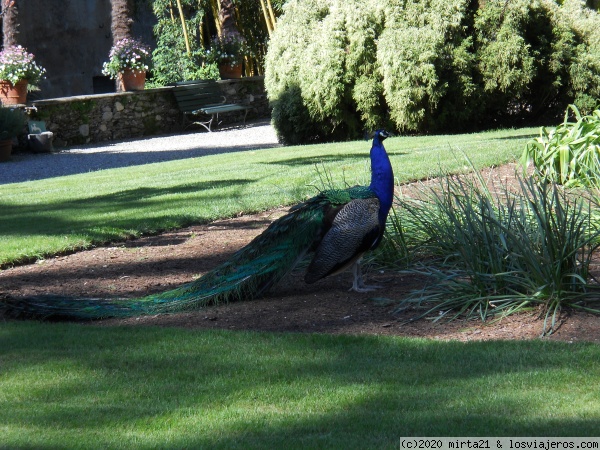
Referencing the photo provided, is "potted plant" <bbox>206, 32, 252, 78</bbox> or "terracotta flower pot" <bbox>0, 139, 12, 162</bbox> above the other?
"potted plant" <bbox>206, 32, 252, 78</bbox>

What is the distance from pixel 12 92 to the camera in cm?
1895

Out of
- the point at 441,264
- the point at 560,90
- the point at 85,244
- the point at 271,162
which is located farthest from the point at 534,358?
the point at 560,90

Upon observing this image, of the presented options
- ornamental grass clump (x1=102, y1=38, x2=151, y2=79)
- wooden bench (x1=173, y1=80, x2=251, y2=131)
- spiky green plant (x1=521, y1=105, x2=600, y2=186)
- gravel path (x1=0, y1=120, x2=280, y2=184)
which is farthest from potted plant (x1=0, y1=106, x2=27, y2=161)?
spiky green plant (x1=521, y1=105, x2=600, y2=186)

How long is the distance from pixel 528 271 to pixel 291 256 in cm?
156

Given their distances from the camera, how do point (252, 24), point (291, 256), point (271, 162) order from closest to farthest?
point (291, 256), point (271, 162), point (252, 24)

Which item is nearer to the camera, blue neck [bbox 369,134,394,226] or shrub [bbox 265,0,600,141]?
blue neck [bbox 369,134,394,226]

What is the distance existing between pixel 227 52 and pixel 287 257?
1901 cm

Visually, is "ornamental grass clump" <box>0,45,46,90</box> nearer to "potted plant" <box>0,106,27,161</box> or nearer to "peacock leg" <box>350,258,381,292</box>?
"potted plant" <box>0,106,27,161</box>

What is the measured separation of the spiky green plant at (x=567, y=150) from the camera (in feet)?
27.4

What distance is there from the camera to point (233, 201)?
382 inches

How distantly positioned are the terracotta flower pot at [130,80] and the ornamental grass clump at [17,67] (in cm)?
227

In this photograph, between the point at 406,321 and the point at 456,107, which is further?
the point at 456,107

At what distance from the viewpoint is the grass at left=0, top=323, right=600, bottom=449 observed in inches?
136

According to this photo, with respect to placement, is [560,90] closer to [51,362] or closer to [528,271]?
[528,271]
